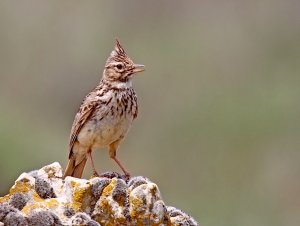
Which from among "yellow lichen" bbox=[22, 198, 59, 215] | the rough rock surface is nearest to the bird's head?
the rough rock surface

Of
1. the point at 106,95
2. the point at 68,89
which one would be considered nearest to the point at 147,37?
the point at 68,89

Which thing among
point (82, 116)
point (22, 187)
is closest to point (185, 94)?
point (82, 116)

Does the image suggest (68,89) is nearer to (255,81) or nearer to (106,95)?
(255,81)

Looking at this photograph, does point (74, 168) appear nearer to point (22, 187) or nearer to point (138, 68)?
point (138, 68)

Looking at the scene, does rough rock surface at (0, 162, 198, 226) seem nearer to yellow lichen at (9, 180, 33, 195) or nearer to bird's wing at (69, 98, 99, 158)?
yellow lichen at (9, 180, 33, 195)

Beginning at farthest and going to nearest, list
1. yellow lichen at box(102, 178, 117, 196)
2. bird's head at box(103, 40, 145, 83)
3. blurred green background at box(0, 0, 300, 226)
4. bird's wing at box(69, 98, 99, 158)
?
blurred green background at box(0, 0, 300, 226)
bird's wing at box(69, 98, 99, 158)
bird's head at box(103, 40, 145, 83)
yellow lichen at box(102, 178, 117, 196)

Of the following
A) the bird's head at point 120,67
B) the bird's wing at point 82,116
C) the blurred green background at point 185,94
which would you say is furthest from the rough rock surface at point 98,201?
the blurred green background at point 185,94

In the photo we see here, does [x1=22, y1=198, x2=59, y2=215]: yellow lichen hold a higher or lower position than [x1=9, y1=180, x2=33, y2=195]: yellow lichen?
lower
